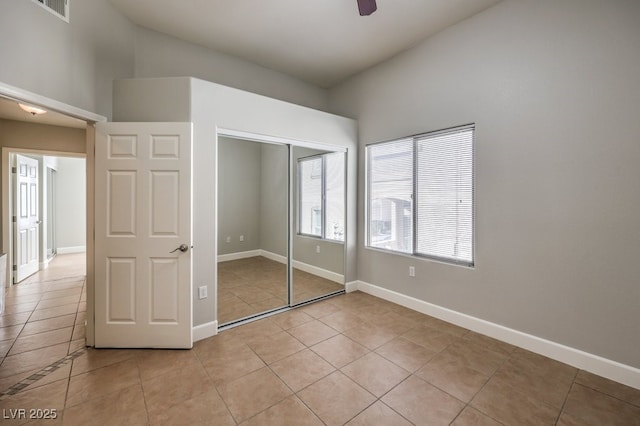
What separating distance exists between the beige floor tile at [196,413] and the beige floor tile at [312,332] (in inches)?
39.7

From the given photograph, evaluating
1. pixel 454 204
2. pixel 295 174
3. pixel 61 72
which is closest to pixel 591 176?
pixel 454 204

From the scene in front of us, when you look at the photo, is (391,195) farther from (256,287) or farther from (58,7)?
(58,7)

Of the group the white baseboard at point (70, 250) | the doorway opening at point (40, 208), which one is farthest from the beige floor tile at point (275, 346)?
the white baseboard at point (70, 250)

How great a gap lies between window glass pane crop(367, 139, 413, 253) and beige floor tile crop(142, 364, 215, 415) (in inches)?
104

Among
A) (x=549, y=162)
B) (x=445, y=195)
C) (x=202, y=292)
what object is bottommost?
(x=202, y=292)

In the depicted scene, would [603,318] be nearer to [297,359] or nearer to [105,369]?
[297,359]

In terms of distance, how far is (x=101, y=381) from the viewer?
2078 mm

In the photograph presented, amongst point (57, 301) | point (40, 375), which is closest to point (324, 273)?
point (40, 375)

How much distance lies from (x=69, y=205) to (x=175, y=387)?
753 cm

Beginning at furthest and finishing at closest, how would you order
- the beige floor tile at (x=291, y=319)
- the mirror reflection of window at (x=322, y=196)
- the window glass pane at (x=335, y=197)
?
the window glass pane at (x=335, y=197)
the mirror reflection of window at (x=322, y=196)
the beige floor tile at (x=291, y=319)

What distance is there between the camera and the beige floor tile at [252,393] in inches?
71.7

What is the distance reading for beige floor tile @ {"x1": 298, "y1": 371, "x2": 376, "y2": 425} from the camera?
1.77 meters

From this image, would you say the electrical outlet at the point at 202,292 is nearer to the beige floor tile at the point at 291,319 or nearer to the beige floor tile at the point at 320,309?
the beige floor tile at the point at 291,319

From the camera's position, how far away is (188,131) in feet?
8.30
